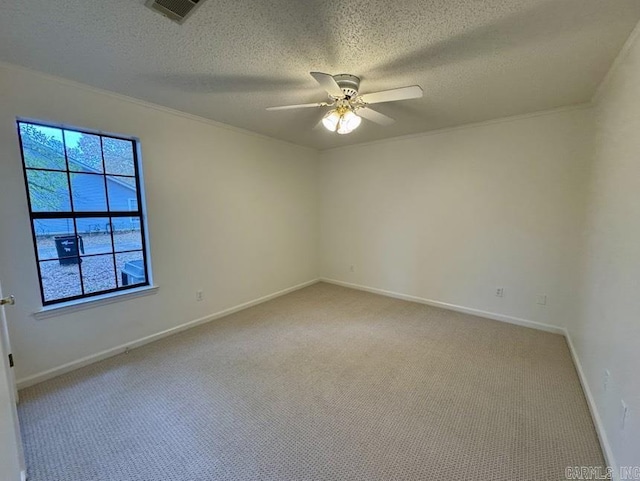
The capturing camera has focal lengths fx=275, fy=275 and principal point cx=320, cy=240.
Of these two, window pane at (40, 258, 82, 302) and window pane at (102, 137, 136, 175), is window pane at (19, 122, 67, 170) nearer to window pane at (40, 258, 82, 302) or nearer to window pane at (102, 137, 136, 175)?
window pane at (102, 137, 136, 175)

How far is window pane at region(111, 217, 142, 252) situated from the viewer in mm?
2671

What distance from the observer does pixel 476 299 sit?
11.5 ft

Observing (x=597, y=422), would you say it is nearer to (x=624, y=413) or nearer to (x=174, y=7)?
(x=624, y=413)

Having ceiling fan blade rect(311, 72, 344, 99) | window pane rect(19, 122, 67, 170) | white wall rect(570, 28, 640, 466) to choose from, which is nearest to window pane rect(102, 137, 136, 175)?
window pane rect(19, 122, 67, 170)

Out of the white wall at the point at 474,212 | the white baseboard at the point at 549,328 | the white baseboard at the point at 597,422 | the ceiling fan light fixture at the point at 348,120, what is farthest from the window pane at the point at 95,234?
the white baseboard at the point at 597,422

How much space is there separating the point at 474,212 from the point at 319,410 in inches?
114

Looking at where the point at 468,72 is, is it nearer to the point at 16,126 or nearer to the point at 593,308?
the point at 593,308

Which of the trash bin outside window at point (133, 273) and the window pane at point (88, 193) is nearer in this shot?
the window pane at point (88, 193)

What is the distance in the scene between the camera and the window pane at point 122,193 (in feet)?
8.57

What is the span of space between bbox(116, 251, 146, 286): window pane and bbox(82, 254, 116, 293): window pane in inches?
2.4

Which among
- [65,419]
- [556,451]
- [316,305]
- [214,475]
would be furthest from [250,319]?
[556,451]

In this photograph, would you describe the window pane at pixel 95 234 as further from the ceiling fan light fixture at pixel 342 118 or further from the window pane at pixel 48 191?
the ceiling fan light fixture at pixel 342 118

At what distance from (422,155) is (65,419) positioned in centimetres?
432

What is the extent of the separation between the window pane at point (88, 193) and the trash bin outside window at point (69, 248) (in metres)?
0.26
